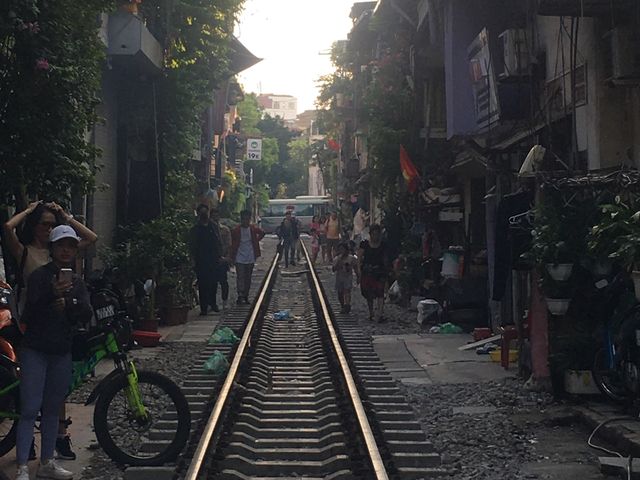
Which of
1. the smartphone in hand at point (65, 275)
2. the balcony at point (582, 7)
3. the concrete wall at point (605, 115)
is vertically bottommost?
the smartphone in hand at point (65, 275)

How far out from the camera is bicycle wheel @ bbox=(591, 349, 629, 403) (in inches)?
331

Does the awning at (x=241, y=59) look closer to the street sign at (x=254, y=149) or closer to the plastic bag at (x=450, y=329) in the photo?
the plastic bag at (x=450, y=329)

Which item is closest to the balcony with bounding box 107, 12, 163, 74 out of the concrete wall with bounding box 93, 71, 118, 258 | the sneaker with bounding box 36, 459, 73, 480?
the concrete wall with bounding box 93, 71, 118, 258

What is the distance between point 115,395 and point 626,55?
19.7ft

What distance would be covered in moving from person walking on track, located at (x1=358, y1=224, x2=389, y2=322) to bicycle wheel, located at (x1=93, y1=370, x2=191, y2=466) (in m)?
8.75

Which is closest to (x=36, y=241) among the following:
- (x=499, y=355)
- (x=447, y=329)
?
(x=499, y=355)

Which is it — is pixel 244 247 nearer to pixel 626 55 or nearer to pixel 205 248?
pixel 205 248

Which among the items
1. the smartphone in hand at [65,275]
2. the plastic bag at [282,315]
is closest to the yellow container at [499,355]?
the plastic bag at [282,315]

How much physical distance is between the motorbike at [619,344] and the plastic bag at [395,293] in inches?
420

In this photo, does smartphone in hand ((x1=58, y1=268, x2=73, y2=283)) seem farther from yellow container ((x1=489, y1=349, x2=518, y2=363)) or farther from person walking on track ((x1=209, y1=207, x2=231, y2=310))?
person walking on track ((x1=209, y1=207, x2=231, y2=310))

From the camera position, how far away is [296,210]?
71.6m

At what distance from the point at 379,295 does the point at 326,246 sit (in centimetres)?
1856

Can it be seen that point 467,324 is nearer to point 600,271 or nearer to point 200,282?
point 200,282

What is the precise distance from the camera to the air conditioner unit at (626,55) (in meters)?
9.62
